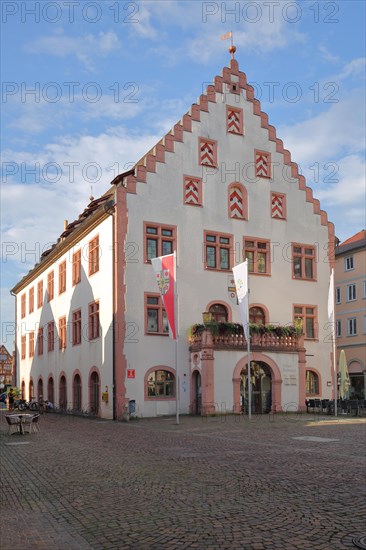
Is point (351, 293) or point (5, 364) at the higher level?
point (351, 293)

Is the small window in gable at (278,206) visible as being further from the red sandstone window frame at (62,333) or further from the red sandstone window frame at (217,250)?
the red sandstone window frame at (62,333)

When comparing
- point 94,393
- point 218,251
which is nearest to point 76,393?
point 94,393

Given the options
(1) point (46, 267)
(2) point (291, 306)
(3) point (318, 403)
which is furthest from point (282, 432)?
(1) point (46, 267)

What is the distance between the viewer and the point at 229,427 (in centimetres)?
2605

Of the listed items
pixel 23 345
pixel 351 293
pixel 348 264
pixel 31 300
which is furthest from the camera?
pixel 348 264

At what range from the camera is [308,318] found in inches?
1635

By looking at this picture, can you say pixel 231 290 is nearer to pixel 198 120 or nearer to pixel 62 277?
pixel 198 120

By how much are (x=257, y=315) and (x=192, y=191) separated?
8336 mm

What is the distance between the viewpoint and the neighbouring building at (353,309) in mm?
61656

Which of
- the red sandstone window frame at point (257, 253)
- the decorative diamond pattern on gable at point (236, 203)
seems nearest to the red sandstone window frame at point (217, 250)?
the red sandstone window frame at point (257, 253)

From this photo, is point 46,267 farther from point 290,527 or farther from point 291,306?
point 290,527

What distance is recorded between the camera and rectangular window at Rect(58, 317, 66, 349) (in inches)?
1804

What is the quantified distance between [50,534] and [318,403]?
28.6 meters

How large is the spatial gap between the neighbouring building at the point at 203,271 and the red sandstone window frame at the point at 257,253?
67 mm
